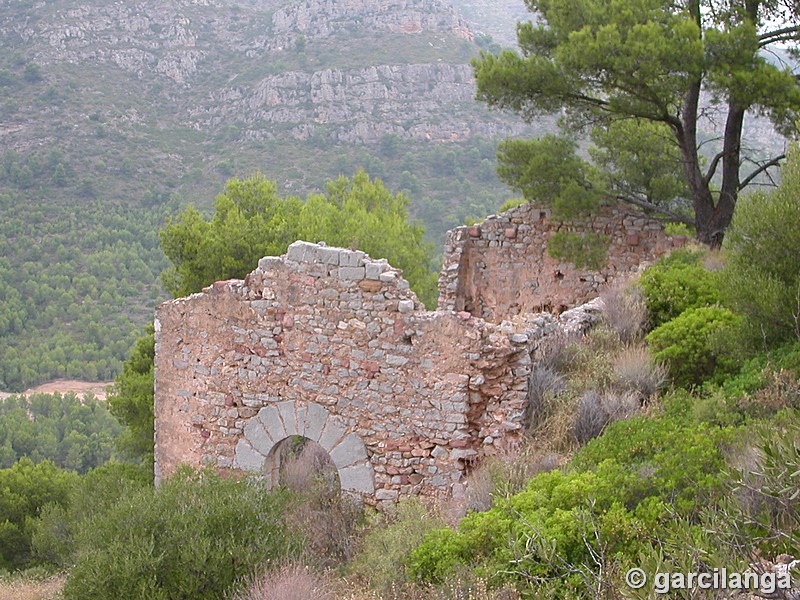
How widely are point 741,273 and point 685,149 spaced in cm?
519

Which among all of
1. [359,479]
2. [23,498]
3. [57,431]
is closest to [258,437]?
[359,479]

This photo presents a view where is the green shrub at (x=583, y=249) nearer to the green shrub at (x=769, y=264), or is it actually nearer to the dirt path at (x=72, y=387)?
the green shrub at (x=769, y=264)

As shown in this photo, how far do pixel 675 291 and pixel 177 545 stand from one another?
6022mm

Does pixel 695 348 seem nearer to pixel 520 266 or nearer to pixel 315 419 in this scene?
pixel 315 419

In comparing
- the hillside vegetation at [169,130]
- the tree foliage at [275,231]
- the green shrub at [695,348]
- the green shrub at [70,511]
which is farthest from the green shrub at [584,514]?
the hillside vegetation at [169,130]

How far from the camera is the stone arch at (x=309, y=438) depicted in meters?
8.13

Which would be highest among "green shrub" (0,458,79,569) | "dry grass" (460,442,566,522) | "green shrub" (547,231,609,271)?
"green shrub" (547,231,609,271)

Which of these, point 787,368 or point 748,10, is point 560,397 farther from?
point 748,10

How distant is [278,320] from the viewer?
8398 millimetres

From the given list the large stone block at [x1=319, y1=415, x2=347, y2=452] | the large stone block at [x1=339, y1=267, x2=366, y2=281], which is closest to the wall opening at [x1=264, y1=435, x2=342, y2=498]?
the large stone block at [x1=319, y1=415, x2=347, y2=452]

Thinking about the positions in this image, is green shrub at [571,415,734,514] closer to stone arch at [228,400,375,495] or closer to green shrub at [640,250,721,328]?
stone arch at [228,400,375,495]

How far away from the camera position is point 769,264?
7285mm

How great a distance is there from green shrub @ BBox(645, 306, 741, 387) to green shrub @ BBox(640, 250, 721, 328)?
0.83 metres

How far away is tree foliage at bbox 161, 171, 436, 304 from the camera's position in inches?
627
